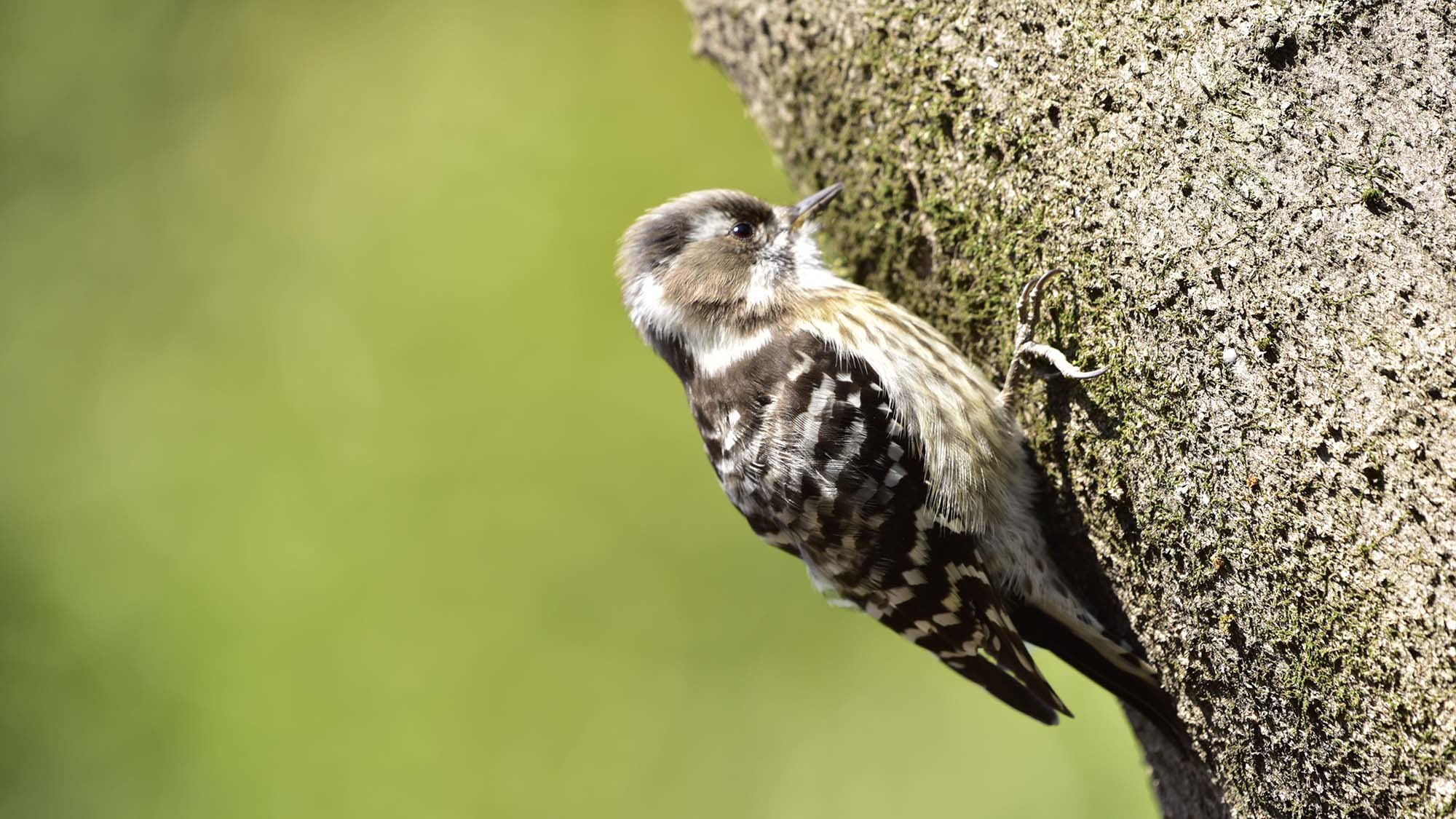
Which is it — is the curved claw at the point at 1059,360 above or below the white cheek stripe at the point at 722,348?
below

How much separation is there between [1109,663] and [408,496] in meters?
4.50

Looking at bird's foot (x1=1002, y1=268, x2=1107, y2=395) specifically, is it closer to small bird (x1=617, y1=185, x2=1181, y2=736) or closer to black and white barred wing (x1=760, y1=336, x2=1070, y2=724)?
small bird (x1=617, y1=185, x2=1181, y2=736)

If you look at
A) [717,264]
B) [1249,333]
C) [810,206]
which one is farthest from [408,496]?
[1249,333]

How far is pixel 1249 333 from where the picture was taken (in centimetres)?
170

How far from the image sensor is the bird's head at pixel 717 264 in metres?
2.84

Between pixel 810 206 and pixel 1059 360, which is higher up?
pixel 810 206

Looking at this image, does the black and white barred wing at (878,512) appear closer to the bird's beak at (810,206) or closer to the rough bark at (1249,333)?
the rough bark at (1249,333)

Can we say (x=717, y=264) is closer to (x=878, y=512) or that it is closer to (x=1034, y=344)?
(x=878, y=512)

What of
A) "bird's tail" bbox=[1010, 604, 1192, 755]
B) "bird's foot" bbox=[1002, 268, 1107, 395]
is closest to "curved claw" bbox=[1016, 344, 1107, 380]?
"bird's foot" bbox=[1002, 268, 1107, 395]

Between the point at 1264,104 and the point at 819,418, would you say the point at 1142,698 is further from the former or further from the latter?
the point at 1264,104

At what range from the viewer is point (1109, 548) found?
7.08 ft

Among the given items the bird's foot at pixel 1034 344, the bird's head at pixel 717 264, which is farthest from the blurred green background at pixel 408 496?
the bird's foot at pixel 1034 344

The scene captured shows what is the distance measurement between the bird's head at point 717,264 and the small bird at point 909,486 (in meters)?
0.14

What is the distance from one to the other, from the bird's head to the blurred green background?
2988 millimetres
